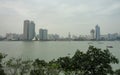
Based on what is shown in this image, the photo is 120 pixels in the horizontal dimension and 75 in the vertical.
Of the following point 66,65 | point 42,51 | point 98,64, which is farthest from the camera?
point 42,51

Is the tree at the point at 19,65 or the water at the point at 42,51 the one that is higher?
the tree at the point at 19,65

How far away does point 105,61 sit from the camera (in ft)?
29.8

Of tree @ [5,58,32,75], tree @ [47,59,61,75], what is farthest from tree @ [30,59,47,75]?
tree @ [47,59,61,75]

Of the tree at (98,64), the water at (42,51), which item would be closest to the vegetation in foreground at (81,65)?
the tree at (98,64)

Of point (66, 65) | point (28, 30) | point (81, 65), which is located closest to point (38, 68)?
point (66, 65)

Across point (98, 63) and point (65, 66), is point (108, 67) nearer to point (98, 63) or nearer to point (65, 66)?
point (98, 63)

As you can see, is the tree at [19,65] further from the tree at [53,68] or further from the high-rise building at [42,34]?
the high-rise building at [42,34]

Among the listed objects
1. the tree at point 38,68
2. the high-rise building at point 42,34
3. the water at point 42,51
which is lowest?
the water at point 42,51

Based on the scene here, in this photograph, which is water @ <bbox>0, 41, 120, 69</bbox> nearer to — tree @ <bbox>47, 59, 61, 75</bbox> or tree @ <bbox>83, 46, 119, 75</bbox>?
tree @ <bbox>47, 59, 61, 75</bbox>

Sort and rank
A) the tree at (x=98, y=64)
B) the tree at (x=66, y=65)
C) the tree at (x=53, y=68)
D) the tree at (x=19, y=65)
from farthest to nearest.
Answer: the tree at (x=19, y=65), the tree at (x=66, y=65), the tree at (x=53, y=68), the tree at (x=98, y=64)

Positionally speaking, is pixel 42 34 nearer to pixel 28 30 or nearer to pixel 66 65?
pixel 28 30

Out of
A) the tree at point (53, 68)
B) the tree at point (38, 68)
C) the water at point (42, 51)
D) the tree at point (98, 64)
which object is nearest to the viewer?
the tree at point (98, 64)

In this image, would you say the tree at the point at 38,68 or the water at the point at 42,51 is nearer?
the tree at the point at 38,68

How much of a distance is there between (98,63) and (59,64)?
1.93 m
